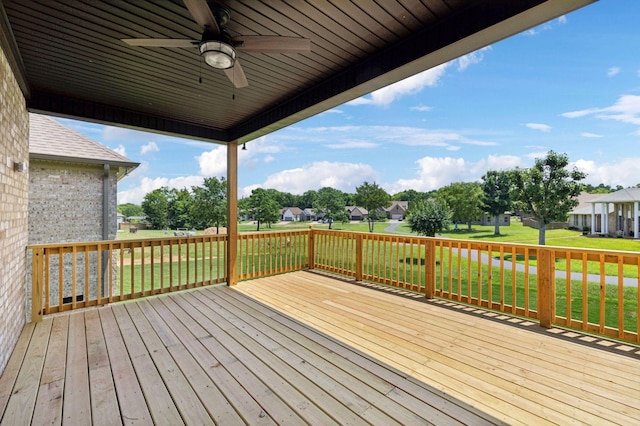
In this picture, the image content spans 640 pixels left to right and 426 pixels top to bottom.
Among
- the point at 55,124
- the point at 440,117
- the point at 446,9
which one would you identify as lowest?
the point at 446,9

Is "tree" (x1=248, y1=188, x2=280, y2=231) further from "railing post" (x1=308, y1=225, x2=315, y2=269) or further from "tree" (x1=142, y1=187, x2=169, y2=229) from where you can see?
"tree" (x1=142, y1=187, x2=169, y2=229)

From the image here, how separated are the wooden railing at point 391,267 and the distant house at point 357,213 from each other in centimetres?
1002

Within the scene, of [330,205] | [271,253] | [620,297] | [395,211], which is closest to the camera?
[620,297]

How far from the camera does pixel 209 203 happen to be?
22359 mm

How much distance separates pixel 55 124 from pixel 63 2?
717 cm

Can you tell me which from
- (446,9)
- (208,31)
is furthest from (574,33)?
(208,31)

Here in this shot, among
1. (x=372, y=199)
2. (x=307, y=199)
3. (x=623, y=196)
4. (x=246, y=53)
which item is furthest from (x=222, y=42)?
(x=307, y=199)

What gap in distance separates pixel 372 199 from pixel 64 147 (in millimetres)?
13561

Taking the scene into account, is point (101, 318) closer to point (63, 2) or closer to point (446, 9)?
point (63, 2)

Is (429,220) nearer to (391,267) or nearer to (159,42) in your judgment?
(391,267)

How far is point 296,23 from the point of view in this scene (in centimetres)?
216

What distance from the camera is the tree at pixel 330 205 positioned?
16.1m

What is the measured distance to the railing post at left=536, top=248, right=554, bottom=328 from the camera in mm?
2924

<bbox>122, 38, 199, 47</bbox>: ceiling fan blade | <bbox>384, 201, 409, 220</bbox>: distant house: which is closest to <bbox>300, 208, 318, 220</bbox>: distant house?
<bbox>384, 201, 409, 220</bbox>: distant house
